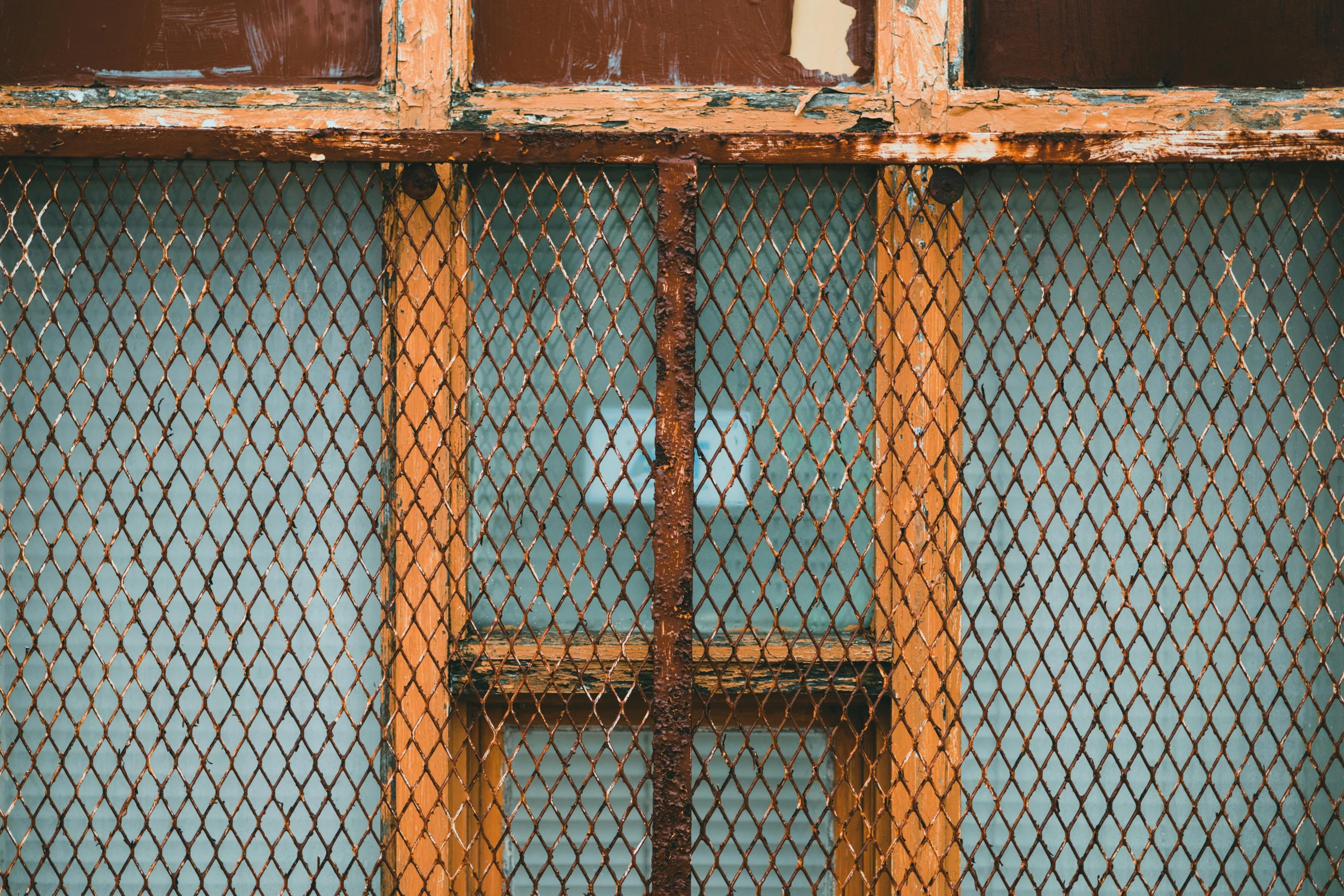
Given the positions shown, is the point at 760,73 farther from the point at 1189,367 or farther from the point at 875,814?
A: the point at 875,814

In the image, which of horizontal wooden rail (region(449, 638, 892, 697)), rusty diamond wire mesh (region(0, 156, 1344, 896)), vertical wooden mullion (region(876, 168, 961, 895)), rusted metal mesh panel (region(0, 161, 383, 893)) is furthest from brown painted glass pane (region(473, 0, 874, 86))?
horizontal wooden rail (region(449, 638, 892, 697))

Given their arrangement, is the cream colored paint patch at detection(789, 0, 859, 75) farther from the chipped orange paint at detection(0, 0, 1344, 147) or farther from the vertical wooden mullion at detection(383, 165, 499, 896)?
the vertical wooden mullion at detection(383, 165, 499, 896)

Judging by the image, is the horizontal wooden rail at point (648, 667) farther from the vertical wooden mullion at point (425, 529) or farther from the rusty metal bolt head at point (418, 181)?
the rusty metal bolt head at point (418, 181)

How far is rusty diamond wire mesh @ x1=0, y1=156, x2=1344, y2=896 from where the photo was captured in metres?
1.83

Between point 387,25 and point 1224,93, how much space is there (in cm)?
155

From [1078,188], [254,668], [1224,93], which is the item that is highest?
[1224,93]

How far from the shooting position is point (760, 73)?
190cm

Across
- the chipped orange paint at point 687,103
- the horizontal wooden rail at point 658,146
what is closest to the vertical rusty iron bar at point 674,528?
the horizontal wooden rail at point 658,146

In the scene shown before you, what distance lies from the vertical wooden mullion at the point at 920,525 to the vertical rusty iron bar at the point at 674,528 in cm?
36

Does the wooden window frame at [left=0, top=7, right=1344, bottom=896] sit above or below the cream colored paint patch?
below

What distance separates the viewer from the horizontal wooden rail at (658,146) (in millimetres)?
1692

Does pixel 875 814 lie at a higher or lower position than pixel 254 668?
lower

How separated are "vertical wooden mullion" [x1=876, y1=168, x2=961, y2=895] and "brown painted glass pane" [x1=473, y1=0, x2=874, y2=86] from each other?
306 mm

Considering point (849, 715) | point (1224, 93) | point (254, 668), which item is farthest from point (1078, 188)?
point (254, 668)
